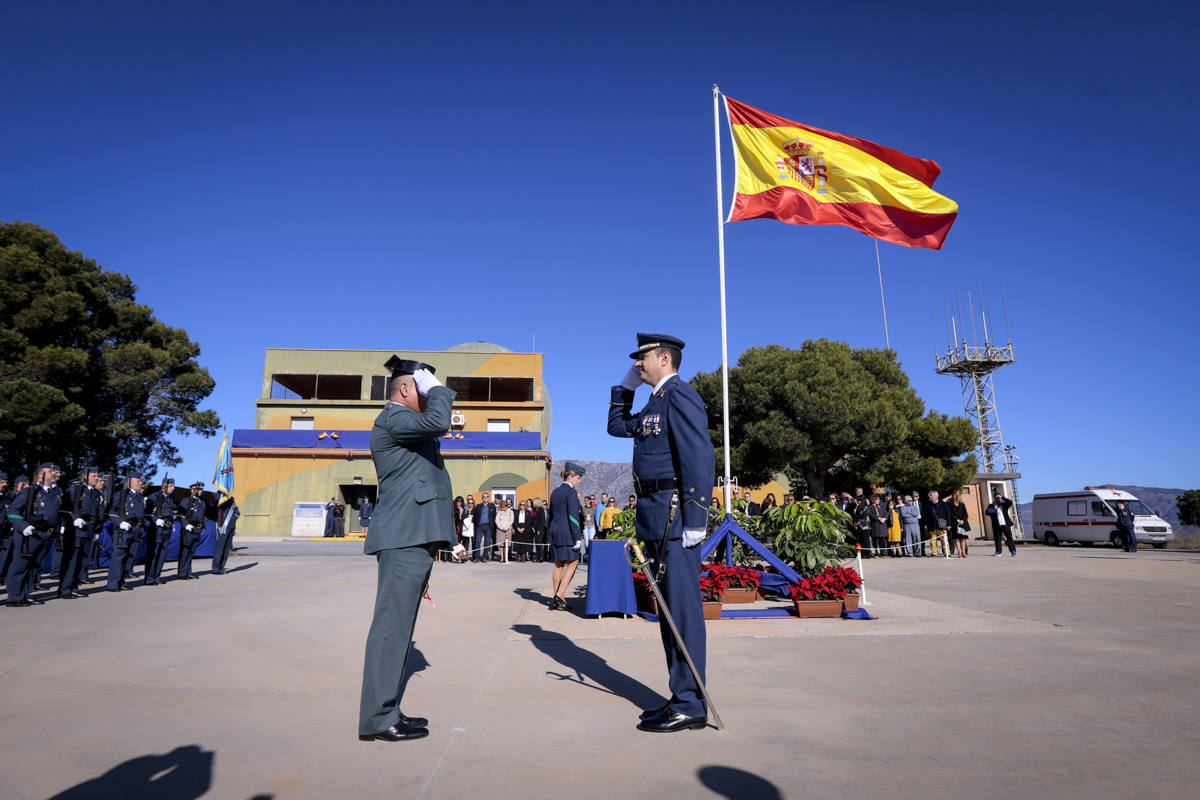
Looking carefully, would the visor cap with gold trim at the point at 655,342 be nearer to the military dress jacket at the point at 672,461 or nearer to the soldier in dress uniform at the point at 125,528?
the military dress jacket at the point at 672,461

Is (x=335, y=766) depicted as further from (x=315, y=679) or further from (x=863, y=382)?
(x=863, y=382)

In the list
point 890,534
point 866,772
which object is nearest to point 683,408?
point 866,772

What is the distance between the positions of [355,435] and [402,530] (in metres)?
32.9

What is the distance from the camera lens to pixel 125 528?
953cm

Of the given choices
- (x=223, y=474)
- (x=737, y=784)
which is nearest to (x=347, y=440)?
(x=223, y=474)

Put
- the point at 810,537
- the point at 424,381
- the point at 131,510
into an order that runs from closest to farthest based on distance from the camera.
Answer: the point at 424,381 < the point at 810,537 < the point at 131,510

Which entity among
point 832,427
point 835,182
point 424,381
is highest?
point 835,182

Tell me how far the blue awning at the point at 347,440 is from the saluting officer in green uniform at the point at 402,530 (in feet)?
100.0

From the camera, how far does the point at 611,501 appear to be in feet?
53.2

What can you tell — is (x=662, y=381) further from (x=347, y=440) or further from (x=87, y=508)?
(x=347, y=440)

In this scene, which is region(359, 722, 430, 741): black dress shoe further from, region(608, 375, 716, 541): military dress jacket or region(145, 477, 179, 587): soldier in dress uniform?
region(145, 477, 179, 587): soldier in dress uniform

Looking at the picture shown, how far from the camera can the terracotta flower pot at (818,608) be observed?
6922 millimetres

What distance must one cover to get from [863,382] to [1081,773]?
29018 millimetres

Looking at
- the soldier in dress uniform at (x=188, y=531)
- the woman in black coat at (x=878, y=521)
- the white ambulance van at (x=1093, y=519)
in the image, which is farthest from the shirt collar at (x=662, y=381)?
the white ambulance van at (x=1093, y=519)
